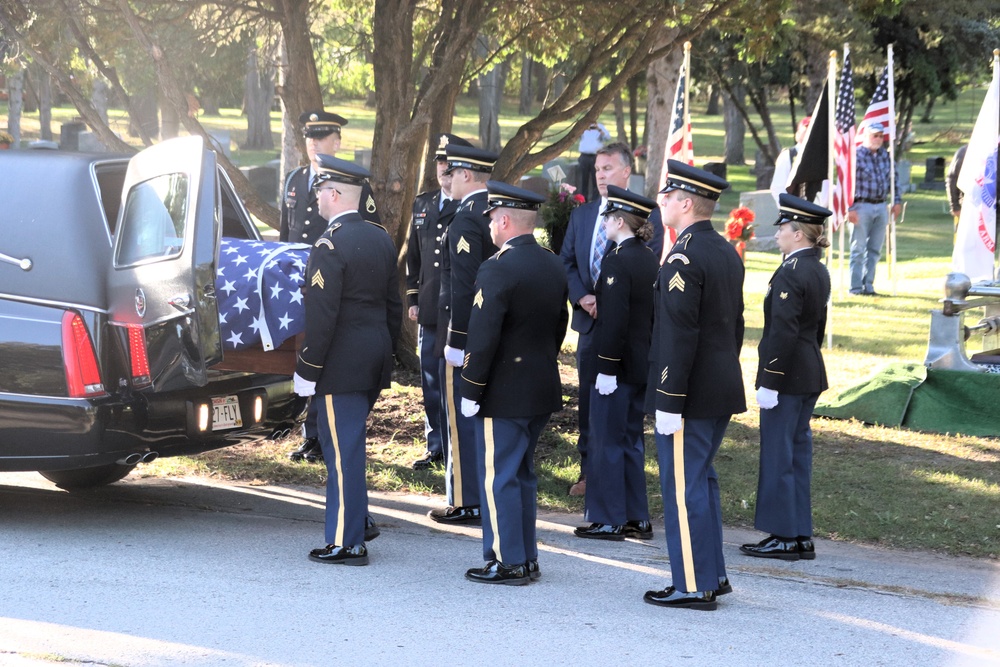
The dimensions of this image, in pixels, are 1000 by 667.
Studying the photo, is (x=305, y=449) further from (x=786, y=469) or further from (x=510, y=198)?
(x=786, y=469)

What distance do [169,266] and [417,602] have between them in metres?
1.86

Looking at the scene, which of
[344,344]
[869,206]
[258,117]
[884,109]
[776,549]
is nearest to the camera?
[344,344]

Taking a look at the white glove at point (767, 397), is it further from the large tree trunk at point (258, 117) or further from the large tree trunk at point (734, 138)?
the large tree trunk at point (258, 117)

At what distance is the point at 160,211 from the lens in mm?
5879

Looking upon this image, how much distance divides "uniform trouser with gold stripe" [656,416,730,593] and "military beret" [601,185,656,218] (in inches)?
49.2

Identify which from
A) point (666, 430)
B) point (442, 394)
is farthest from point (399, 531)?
point (666, 430)

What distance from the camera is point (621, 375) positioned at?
6270mm

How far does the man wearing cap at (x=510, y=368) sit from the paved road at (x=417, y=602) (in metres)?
0.24

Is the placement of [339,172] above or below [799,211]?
above

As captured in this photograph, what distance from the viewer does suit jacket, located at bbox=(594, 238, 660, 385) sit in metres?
6.09

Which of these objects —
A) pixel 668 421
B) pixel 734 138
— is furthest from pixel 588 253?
pixel 734 138

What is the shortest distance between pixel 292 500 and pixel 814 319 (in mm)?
3072

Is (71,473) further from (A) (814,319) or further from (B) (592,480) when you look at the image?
(A) (814,319)

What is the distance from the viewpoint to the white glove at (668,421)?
5117 mm
